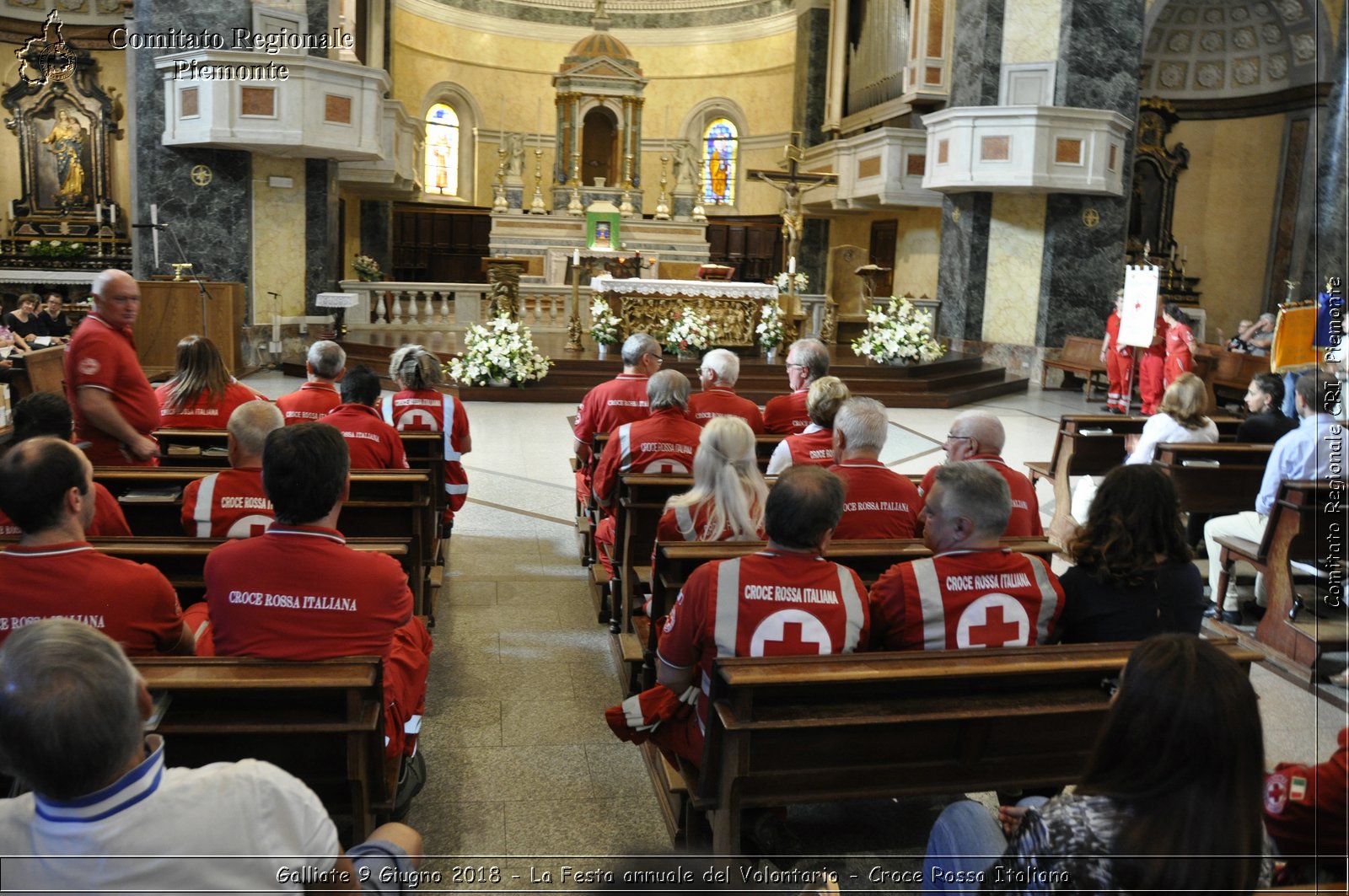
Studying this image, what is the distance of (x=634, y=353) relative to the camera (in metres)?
5.80

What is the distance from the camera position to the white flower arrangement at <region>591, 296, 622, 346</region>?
1257cm

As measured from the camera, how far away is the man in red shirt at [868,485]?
148 inches

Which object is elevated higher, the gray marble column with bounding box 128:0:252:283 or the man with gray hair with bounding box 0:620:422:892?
the gray marble column with bounding box 128:0:252:283

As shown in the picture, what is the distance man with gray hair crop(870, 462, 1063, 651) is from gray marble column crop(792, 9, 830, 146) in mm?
18073

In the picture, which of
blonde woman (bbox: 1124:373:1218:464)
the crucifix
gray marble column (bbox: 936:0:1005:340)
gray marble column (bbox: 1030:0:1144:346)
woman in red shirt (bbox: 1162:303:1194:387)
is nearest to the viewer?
blonde woman (bbox: 1124:373:1218:464)

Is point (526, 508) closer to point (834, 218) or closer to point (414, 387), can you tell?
point (414, 387)

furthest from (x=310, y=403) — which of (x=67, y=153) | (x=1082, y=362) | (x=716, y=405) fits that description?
(x=67, y=153)

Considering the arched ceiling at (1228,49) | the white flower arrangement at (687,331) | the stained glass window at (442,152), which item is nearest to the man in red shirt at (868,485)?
the white flower arrangement at (687,331)

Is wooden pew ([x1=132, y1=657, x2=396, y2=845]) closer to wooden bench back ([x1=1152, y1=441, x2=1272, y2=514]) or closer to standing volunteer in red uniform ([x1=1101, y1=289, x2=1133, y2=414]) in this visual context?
wooden bench back ([x1=1152, y1=441, x2=1272, y2=514])

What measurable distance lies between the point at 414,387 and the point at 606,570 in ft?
4.59

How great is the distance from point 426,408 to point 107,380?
1.48 metres

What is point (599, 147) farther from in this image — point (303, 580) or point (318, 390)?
point (303, 580)

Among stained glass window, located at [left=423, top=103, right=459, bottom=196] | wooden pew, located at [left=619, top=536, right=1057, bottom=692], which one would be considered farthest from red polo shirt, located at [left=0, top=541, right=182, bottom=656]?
stained glass window, located at [left=423, top=103, right=459, bottom=196]

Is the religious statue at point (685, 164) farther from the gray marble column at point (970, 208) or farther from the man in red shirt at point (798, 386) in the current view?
the man in red shirt at point (798, 386)
